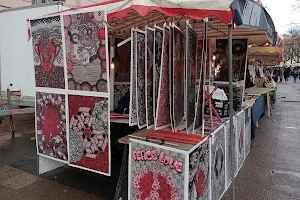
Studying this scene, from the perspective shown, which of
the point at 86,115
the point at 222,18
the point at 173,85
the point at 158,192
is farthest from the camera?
the point at 86,115

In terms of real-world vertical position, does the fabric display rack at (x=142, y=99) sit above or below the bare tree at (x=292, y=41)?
below

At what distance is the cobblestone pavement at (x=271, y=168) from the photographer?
4.18 metres

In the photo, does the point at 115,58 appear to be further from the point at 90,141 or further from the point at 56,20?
the point at 90,141

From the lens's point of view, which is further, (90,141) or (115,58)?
(115,58)

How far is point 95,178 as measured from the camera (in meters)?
4.65

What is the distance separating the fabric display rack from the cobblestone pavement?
53cm

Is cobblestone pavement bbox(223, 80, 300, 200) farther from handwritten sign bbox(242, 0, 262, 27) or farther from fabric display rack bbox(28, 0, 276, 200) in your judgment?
handwritten sign bbox(242, 0, 262, 27)

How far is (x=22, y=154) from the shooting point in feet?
19.4

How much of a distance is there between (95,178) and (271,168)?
325cm

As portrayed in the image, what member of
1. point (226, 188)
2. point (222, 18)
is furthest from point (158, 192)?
point (222, 18)

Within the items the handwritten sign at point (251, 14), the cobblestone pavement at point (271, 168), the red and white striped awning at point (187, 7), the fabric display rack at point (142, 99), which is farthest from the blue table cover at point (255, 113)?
the red and white striped awning at point (187, 7)

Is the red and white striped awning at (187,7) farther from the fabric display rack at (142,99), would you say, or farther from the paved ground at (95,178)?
the paved ground at (95,178)

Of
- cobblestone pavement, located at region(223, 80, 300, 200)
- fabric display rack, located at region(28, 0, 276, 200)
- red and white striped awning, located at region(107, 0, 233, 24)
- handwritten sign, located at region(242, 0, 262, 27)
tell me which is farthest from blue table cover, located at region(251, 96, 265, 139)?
red and white striped awning, located at region(107, 0, 233, 24)

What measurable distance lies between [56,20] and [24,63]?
13.5ft
